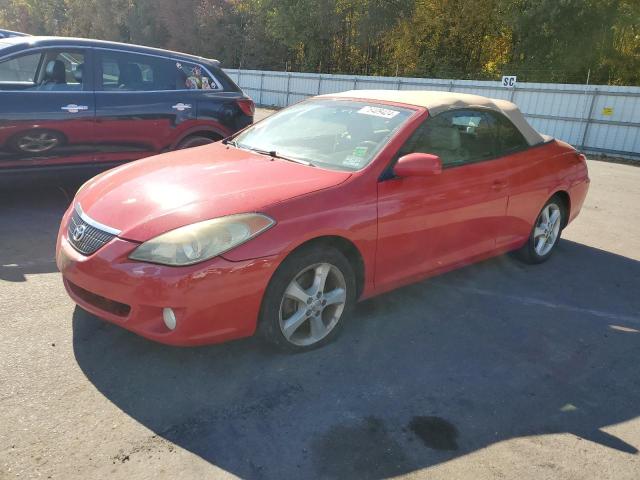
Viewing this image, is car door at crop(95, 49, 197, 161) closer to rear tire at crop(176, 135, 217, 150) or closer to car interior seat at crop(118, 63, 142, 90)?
car interior seat at crop(118, 63, 142, 90)

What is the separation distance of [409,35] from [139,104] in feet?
72.8

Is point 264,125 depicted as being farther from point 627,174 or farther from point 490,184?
point 627,174

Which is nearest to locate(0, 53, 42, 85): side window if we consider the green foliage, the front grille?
the front grille

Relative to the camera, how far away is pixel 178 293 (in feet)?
8.98

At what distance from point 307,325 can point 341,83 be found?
21.8 metres

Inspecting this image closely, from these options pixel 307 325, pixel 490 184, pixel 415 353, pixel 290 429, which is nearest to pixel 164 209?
pixel 307 325

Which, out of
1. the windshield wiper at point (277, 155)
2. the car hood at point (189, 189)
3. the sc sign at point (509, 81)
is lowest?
the car hood at point (189, 189)

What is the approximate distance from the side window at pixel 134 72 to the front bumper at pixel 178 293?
365 centimetres

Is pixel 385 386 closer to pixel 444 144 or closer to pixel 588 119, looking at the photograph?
pixel 444 144

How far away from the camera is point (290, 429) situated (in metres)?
2.61

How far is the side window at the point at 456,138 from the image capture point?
3.82 m

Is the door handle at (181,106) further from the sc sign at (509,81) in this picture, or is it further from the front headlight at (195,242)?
the sc sign at (509,81)

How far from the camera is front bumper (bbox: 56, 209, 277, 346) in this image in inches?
108

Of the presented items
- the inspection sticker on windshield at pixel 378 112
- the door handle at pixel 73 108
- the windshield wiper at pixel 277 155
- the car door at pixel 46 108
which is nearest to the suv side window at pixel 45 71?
the car door at pixel 46 108
